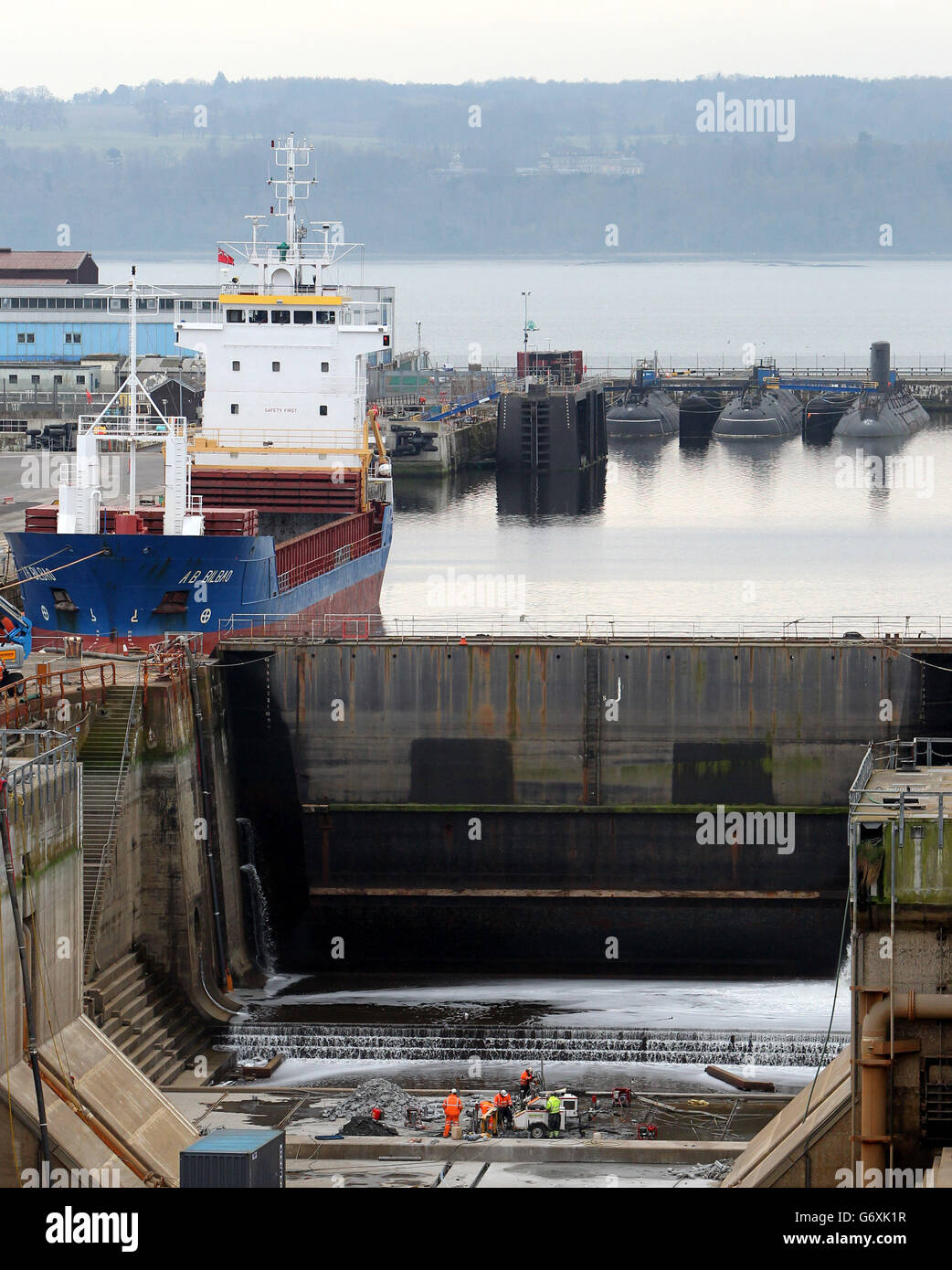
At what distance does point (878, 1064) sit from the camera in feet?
73.4

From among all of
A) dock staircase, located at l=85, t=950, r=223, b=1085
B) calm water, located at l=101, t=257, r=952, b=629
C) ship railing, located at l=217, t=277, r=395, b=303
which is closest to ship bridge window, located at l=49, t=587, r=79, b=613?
dock staircase, located at l=85, t=950, r=223, b=1085

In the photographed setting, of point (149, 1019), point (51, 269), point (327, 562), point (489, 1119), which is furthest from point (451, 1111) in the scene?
point (51, 269)

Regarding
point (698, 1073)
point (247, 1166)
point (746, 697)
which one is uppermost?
point (746, 697)

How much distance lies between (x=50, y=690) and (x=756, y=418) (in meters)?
118

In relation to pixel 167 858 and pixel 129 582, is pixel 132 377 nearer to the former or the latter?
pixel 129 582

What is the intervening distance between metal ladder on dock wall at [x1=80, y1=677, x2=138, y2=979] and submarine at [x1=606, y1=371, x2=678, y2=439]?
118 metres

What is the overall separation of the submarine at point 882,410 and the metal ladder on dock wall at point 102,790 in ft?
382

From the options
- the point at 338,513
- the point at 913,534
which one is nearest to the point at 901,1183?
the point at 338,513

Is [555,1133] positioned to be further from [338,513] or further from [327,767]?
[338,513]

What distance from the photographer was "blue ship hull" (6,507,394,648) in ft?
150

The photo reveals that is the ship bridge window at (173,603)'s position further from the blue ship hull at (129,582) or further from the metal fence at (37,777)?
the metal fence at (37,777)

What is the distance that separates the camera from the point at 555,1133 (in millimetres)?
31688

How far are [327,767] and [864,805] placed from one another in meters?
21.0

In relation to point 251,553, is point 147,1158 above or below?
below
